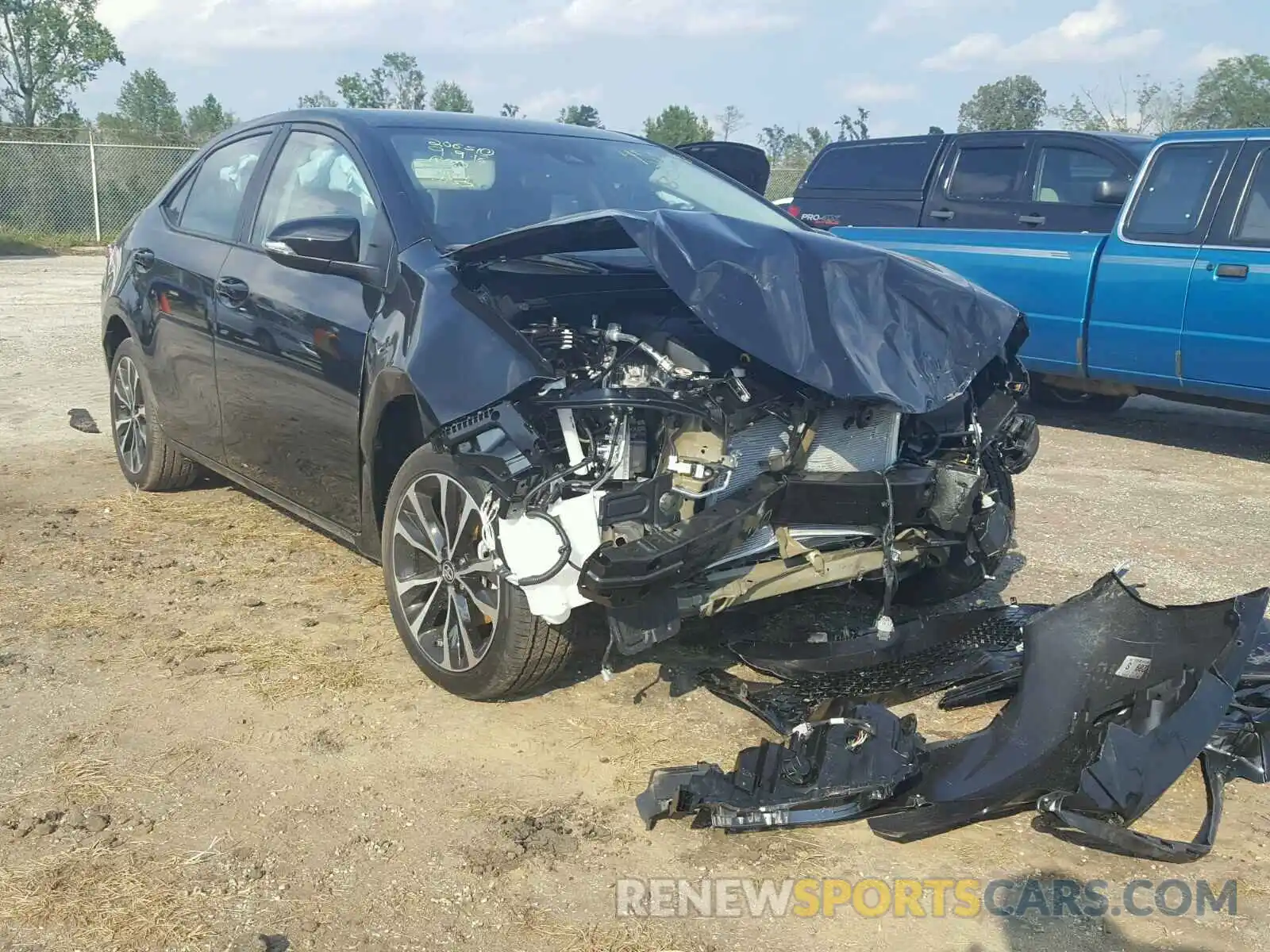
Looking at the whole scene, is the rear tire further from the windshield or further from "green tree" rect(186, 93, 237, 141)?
"green tree" rect(186, 93, 237, 141)

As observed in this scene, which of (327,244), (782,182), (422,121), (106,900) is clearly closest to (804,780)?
(106,900)

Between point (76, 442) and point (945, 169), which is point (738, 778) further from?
point (945, 169)

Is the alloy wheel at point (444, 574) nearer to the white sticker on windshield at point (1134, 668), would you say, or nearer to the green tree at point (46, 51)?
the white sticker on windshield at point (1134, 668)

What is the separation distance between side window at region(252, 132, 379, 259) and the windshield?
20 centimetres

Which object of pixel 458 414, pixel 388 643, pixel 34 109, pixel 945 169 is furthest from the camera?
pixel 34 109

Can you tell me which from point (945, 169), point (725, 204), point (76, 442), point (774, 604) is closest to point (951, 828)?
point (774, 604)

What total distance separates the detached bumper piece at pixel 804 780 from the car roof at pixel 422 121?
2.67 meters

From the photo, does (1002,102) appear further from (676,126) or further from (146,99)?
(146,99)

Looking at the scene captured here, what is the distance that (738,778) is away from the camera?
3.12 m

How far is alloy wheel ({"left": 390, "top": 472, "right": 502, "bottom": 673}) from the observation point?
361cm

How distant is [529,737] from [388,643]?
0.91 metres

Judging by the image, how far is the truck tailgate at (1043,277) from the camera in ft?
25.4

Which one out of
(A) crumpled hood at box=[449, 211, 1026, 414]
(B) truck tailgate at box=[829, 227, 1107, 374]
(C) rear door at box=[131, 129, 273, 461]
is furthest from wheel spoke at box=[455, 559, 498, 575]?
(B) truck tailgate at box=[829, 227, 1107, 374]

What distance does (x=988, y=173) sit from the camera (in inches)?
354
